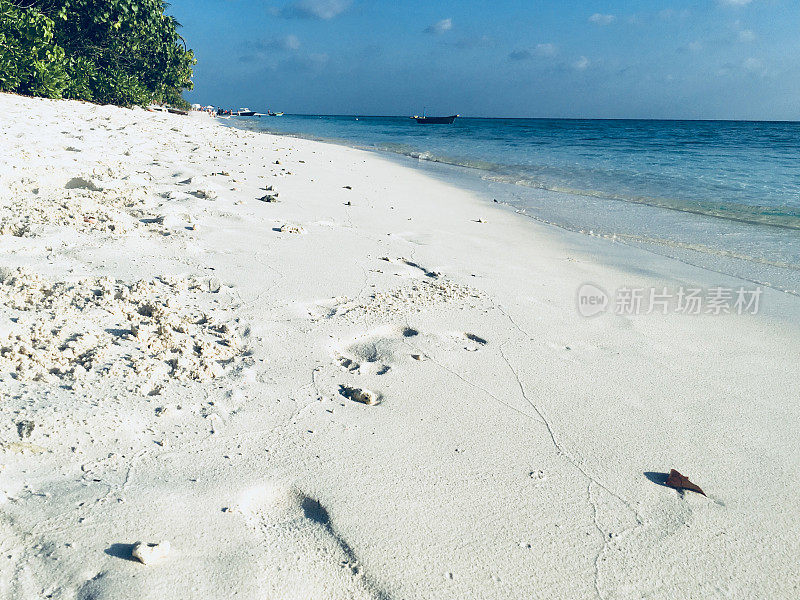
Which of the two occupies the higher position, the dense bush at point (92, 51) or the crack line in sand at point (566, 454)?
the dense bush at point (92, 51)

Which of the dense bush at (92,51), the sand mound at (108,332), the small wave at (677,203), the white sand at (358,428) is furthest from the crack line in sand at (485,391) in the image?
the dense bush at (92,51)

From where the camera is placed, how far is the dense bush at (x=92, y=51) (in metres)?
10.9

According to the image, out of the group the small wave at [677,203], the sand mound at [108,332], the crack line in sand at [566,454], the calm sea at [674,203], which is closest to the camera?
the crack line in sand at [566,454]

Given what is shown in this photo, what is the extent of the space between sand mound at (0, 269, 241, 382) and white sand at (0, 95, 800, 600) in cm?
1

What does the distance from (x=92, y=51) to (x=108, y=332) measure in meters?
17.8

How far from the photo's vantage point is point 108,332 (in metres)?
2.08

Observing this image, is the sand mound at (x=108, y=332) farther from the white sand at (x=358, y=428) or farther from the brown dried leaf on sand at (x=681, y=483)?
the brown dried leaf on sand at (x=681, y=483)

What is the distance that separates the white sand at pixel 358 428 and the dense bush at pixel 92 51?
10.3m

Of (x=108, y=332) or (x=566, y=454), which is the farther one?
(x=108, y=332)

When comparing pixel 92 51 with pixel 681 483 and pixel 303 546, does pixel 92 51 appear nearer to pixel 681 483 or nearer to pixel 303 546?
pixel 303 546

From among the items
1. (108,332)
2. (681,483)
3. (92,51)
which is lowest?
(681,483)

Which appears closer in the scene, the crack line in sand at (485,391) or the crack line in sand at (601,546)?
the crack line in sand at (601,546)

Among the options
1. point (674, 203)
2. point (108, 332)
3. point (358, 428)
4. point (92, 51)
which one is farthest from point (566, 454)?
point (92, 51)

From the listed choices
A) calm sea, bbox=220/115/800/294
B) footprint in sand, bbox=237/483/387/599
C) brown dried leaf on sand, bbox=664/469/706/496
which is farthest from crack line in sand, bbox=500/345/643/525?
calm sea, bbox=220/115/800/294
